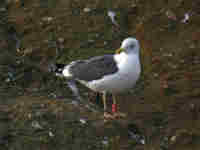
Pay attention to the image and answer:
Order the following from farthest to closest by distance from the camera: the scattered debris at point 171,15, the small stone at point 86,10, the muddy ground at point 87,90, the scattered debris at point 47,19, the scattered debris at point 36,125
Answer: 1. the small stone at point 86,10
2. the scattered debris at point 47,19
3. the scattered debris at point 171,15
4. the scattered debris at point 36,125
5. the muddy ground at point 87,90

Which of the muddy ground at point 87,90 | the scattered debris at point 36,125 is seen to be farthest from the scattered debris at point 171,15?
the scattered debris at point 36,125

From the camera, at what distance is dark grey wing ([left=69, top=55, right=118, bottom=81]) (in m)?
7.91

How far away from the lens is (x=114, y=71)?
306 inches

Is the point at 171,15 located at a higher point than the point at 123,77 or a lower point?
higher

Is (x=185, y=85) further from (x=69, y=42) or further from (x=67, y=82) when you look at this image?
(x=69, y=42)

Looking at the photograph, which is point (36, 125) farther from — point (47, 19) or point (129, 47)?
point (47, 19)

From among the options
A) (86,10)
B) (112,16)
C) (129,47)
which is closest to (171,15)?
(112,16)

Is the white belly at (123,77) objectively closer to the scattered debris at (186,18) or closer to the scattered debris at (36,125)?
the scattered debris at (36,125)

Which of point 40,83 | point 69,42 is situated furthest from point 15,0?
point 40,83

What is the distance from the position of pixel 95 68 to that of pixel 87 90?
3.76 feet

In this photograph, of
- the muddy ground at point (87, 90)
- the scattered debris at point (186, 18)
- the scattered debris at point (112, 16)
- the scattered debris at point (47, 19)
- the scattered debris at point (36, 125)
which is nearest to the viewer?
the muddy ground at point (87, 90)

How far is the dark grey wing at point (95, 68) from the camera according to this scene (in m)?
7.91

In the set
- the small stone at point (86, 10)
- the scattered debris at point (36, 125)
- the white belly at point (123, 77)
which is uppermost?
the small stone at point (86, 10)

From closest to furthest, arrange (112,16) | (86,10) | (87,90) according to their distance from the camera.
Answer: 1. (87,90)
2. (112,16)
3. (86,10)
